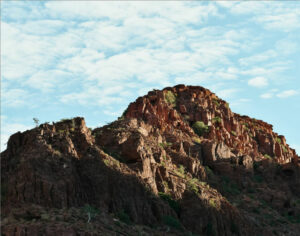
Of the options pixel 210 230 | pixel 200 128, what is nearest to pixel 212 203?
pixel 210 230

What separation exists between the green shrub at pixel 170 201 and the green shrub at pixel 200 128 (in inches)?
1572

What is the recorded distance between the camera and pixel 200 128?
95.1 metres

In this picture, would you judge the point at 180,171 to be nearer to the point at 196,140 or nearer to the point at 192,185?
the point at 192,185

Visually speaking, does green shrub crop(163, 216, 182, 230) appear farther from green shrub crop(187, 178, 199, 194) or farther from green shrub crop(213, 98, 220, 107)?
green shrub crop(213, 98, 220, 107)

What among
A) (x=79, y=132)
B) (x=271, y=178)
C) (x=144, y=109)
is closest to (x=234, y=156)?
(x=271, y=178)

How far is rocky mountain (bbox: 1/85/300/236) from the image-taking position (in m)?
41.9

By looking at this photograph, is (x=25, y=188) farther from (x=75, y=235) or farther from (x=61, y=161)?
(x=75, y=235)

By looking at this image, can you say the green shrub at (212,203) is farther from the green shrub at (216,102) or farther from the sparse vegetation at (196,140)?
the green shrub at (216,102)

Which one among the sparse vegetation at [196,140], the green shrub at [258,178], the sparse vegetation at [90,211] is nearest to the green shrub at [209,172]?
the sparse vegetation at [196,140]

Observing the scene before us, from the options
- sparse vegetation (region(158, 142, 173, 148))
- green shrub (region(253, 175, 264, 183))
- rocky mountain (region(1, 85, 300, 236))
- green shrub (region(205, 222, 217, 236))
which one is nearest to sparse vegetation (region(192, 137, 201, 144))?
rocky mountain (region(1, 85, 300, 236))

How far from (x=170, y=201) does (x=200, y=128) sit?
137 feet

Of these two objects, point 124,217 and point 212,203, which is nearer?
point 124,217

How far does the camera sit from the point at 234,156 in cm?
8600

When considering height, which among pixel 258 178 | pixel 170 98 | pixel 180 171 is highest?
pixel 170 98
